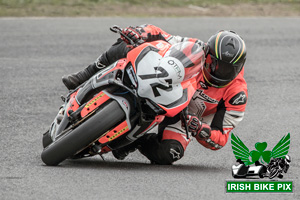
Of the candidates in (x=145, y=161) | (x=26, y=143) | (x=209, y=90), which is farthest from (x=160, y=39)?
(x=26, y=143)

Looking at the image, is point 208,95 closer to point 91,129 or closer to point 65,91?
point 91,129

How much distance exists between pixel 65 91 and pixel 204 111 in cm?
352

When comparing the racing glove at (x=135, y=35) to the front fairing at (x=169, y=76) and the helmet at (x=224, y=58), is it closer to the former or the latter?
the front fairing at (x=169, y=76)

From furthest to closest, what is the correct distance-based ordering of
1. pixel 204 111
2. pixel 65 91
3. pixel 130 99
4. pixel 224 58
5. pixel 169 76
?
pixel 65 91
pixel 204 111
pixel 224 58
pixel 130 99
pixel 169 76

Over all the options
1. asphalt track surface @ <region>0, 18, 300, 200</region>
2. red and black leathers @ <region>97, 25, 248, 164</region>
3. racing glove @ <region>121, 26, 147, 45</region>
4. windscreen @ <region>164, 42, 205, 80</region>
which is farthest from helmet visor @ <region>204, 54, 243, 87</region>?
asphalt track surface @ <region>0, 18, 300, 200</region>

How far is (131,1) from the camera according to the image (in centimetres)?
1758

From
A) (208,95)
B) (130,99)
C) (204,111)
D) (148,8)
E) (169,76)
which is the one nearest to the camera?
(169,76)

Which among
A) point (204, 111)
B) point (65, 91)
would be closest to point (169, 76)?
point (204, 111)

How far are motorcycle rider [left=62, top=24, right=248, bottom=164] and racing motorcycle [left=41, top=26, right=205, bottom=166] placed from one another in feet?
1.41

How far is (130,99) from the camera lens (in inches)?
241

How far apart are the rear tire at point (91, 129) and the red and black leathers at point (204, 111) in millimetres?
1032

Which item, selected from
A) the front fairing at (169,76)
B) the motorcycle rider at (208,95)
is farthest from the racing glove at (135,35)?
the front fairing at (169,76)

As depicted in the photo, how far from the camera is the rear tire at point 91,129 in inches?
235

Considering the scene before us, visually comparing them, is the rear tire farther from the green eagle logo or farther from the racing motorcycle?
the green eagle logo
